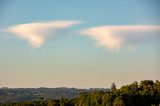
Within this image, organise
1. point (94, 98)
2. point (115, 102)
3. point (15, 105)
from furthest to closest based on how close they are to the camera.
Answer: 1. point (15, 105)
2. point (94, 98)
3. point (115, 102)

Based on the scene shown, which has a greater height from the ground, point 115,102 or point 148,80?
point 148,80

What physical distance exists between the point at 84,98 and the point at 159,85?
1255 inches

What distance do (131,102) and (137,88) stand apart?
29.7 m

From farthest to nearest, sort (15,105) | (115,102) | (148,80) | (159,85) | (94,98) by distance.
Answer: (148,80), (159,85), (15,105), (94,98), (115,102)

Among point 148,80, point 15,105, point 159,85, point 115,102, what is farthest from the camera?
point 148,80

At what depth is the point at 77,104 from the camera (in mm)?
120188

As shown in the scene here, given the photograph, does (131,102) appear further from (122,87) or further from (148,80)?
(148,80)

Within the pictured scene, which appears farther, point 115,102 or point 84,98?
point 84,98

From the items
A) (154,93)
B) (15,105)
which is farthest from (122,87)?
(15,105)

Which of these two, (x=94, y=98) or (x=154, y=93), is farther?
(x=154, y=93)

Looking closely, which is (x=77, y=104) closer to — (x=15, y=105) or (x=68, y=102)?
(x=68, y=102)

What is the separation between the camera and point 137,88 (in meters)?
141

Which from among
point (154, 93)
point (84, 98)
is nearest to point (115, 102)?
point (84, 98)

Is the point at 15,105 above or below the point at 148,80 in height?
below
